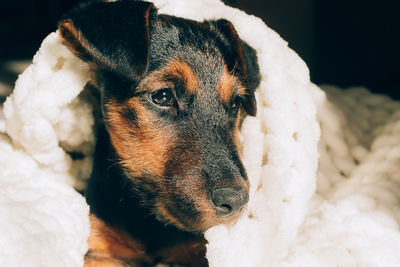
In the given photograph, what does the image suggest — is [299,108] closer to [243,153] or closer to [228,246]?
[243,153]

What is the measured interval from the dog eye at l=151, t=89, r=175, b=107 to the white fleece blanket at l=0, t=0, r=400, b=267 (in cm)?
37

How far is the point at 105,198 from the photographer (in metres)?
1.92

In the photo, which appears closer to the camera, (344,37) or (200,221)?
(200,221)

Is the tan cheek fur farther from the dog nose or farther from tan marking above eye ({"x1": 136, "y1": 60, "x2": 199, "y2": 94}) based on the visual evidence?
the dog nose

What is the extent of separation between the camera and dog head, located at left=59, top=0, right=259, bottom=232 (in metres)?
1.58

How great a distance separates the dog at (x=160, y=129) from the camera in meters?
1.60

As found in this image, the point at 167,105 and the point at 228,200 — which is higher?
the point at 167,105

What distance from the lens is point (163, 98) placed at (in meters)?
1.74

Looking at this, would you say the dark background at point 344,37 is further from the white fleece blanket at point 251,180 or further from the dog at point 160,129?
the dog at point 160,129

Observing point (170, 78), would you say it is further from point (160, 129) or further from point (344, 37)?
point (344, 37)

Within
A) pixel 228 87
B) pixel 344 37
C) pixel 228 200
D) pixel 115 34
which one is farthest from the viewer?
pixel 344 37

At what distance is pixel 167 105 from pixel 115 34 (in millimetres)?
331

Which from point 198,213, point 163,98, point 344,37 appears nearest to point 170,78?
point 163,98

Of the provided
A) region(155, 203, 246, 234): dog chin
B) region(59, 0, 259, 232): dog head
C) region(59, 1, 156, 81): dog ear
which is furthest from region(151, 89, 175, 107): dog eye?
region(155, 203, 246, 234): dog chin
